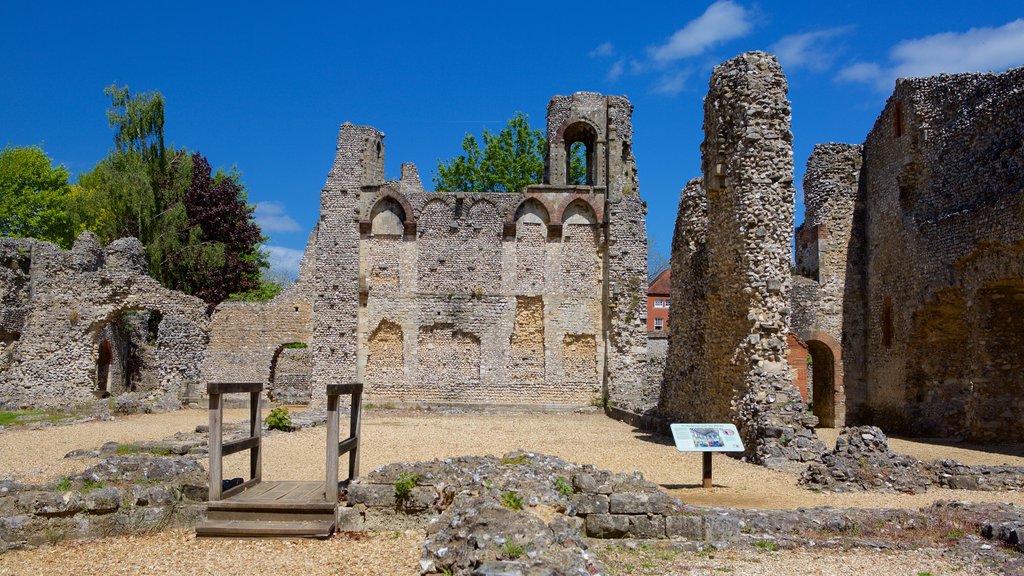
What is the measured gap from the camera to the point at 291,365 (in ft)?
97.5

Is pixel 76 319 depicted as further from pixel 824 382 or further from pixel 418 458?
pixel 824 382

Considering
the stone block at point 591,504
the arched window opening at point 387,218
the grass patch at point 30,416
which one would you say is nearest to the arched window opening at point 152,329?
the grass patch at point 30,416

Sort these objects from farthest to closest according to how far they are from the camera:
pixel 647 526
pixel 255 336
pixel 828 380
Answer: pixel 255 336 < pixel 828 380 < pixel 647 526

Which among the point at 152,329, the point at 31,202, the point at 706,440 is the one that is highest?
the point at 31,202

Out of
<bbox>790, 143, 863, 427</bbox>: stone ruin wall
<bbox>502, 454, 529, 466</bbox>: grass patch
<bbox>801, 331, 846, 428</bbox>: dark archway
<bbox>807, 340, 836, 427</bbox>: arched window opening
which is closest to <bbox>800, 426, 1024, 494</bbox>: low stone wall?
<bbox>502, 454, 529, 466</bbox>: grass patch

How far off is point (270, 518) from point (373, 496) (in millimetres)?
975

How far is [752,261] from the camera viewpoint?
43.5ft

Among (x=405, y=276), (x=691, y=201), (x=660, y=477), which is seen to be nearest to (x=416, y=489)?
(x=660, y=477)

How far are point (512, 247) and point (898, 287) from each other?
10.7 meters

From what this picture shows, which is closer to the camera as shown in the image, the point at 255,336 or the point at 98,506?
the point at 98,506

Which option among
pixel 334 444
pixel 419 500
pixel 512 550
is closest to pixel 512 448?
pixel 419 500

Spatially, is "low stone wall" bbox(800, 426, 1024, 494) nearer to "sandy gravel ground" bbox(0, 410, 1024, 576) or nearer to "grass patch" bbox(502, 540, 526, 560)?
"sandy gravel ground" bbox(0, 410, 1024, 576)

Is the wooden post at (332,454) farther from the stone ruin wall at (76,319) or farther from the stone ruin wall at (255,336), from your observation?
the stone ruin wall at (255,336)

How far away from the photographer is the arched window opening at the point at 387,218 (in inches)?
954
